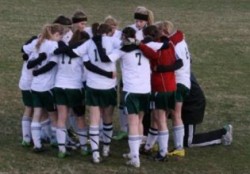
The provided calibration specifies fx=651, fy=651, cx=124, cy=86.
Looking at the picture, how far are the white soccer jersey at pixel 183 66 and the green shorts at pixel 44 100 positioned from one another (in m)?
1.69

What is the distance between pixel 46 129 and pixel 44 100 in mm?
732

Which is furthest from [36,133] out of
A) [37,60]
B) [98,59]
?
[98,59]

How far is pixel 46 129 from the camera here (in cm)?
903

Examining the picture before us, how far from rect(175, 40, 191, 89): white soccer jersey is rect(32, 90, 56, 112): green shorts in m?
1.69

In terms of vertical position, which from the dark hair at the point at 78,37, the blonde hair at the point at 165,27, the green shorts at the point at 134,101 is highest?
the blonde hair at the point at 165,27

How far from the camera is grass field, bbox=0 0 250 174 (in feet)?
27.3

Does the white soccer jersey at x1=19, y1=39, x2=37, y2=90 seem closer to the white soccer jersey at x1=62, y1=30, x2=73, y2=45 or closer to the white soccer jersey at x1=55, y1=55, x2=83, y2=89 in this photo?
the white soccer jersey at x1=62, y1=30, x2=73, y2=45

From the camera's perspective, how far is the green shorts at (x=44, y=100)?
330 inches

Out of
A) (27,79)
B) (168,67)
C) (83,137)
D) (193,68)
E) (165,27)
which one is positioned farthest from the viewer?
(193,68)

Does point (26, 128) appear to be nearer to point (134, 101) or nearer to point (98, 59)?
point (98, 59)

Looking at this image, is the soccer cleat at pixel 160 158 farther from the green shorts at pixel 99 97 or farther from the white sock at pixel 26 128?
Answer: the white sock at pixel 26 128

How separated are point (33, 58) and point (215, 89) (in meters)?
5.90

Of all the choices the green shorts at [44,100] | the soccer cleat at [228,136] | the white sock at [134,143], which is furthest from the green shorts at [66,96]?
the soccer cleat at [228,136]

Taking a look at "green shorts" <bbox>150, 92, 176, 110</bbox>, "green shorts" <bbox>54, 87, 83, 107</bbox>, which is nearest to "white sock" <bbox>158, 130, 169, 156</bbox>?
"green shorts" <bbox>150, 92, 176, 110</bbox>
